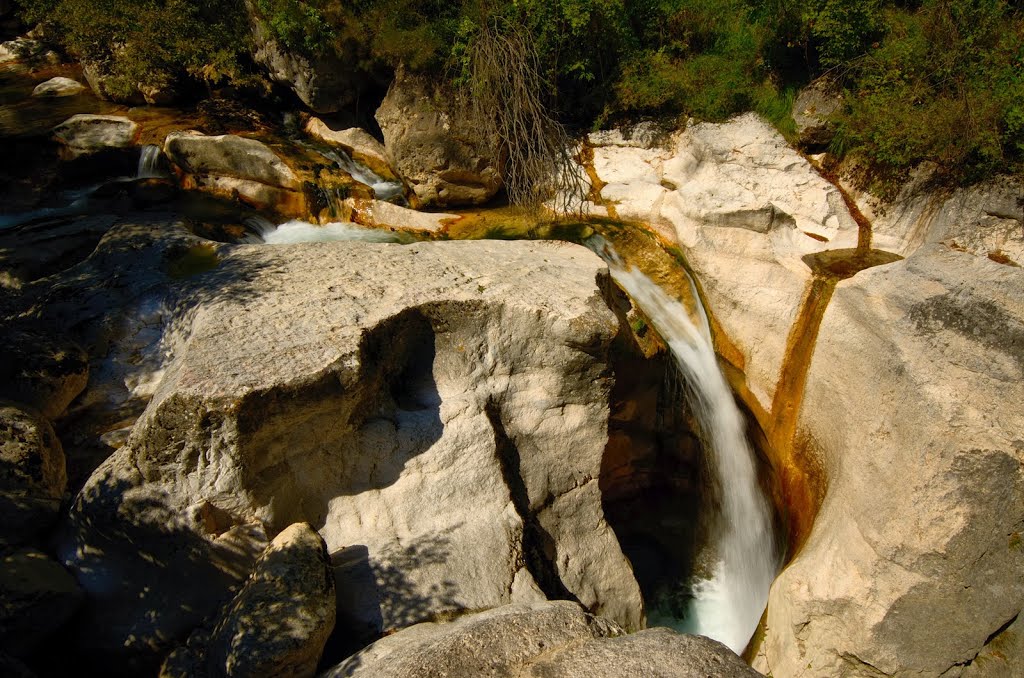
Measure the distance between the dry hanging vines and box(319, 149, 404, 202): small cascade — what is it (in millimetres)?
1711

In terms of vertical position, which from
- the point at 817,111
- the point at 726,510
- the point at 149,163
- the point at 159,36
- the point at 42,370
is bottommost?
the point at 726,510

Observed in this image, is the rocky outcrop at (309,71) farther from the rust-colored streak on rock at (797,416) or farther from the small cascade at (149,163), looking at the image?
the rust-colored streak on rock at (797,416)

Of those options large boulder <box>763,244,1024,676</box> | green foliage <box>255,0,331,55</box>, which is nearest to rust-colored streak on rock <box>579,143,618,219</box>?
large boulder <box>763,244,1024,676</box>

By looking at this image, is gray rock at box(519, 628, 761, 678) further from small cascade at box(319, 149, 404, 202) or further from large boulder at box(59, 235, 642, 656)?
small cascade at box(319, 149, 404, 202)

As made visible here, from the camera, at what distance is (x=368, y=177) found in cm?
995

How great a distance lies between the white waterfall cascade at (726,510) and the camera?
261 inches

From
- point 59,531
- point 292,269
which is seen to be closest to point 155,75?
point 292,269

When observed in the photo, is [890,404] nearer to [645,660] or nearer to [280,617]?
[645,660]

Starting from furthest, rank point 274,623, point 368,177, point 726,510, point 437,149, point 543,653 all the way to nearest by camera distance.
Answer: point 368,177
point 437,149
point 726,510
point 274,623
point 543,653

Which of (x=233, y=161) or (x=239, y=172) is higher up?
(x=233, y=161)

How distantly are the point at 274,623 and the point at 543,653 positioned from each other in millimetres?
1736

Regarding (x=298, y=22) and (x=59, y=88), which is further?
(x=59, y=88)

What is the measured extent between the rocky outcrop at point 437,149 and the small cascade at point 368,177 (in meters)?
0.42

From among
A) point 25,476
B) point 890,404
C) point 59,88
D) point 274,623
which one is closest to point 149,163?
point 59,88
